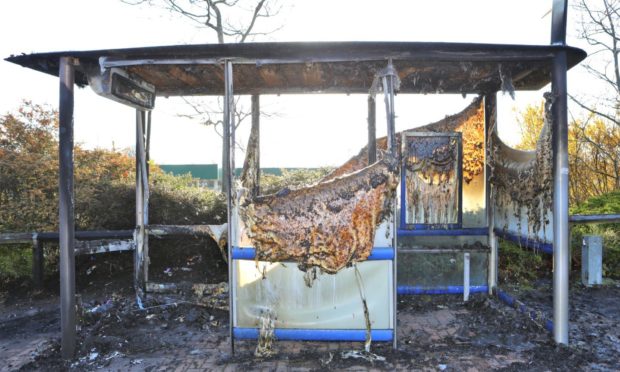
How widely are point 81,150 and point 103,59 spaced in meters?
5.45

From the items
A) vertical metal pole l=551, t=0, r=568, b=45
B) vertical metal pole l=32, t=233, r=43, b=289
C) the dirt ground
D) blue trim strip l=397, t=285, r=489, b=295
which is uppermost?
vertical metal pole l=551, t=0, r=568, b=45

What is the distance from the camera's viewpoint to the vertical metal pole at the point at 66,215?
Answer: 360 cm

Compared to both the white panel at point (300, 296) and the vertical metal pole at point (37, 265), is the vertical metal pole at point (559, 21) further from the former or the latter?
the vertical metal pole at point (37, 265)

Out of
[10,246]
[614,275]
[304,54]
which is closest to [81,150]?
[10,246]

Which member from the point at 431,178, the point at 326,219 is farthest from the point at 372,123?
the point at 326,219

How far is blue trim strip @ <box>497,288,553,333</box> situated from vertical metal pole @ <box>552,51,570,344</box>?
337mm

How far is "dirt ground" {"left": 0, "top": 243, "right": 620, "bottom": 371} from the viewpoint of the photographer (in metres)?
3.41

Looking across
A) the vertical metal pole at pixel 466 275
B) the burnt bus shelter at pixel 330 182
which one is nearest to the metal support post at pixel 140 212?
Result: the burnt bus shelter at pixel 330 182

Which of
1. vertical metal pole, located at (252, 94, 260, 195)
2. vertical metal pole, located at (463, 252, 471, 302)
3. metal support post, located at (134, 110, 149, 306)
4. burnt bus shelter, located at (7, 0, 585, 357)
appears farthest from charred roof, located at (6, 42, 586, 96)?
vertical metal pole, located at (463, 252, 471, 302)

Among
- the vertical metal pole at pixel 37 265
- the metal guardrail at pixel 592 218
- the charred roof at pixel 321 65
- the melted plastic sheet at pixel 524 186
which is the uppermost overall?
the charred roof at pixel 321 65

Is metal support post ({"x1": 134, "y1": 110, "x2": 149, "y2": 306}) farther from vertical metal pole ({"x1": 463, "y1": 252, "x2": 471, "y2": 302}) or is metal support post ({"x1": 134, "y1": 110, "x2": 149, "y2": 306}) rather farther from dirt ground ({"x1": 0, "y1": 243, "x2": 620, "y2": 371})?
vertical metal pole ({"x1": 463, "y1": 252, "x2": 471, "y2": 302})

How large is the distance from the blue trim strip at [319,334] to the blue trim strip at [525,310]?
5.36ft

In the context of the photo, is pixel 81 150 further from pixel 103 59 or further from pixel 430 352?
pixel 430 352

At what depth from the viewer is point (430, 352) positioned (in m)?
3.61
